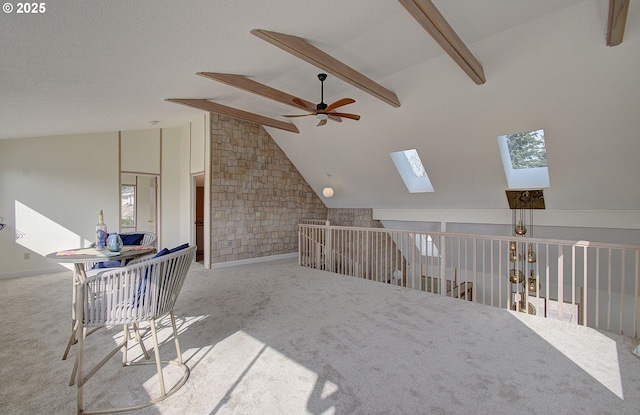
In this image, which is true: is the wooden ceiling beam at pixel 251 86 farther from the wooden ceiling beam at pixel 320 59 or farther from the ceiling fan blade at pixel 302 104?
the wooden ceiling beam at pixel 320 59

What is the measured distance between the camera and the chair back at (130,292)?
77.5 inches

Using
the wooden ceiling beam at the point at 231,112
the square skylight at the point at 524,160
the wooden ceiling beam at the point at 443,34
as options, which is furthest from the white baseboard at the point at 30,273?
the square skylight at the point at 524,160

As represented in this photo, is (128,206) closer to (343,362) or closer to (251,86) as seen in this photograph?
(251,86)

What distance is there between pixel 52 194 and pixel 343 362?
632 cm

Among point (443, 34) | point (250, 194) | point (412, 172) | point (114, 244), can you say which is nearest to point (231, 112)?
point (250, 194)

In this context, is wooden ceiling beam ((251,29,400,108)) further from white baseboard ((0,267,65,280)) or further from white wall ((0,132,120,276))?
white baseboard ((0,267,65,280))

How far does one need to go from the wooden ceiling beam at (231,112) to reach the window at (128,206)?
3466 millimetres

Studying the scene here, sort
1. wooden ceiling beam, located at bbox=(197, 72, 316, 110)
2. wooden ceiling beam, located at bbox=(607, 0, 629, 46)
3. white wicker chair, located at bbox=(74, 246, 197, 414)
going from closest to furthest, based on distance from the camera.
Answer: white wicker chair, located at bbox=(74, 246, 197, 414) < wooden ceiling beam, located at bbox=(607, 0, 629, 46) < wooden ceiling beam, located at bbox=(197, 72, 316, 110)

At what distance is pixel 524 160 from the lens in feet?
16.6

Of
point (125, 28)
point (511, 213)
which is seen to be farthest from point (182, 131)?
point (511, 213)

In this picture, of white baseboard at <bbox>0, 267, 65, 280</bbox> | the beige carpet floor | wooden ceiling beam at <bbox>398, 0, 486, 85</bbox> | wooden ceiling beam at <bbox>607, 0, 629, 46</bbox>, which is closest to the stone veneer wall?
the beige carpet floor

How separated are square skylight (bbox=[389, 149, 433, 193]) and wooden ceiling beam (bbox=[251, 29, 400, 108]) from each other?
6.16ft

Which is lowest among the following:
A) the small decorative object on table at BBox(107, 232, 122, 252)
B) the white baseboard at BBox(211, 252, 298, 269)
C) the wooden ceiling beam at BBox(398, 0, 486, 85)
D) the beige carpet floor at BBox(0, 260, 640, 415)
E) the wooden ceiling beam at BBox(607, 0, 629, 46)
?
the beige carpet floor at BBox(0, 260, 640, 415)

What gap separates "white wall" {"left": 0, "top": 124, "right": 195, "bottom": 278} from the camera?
5273 millimetres
